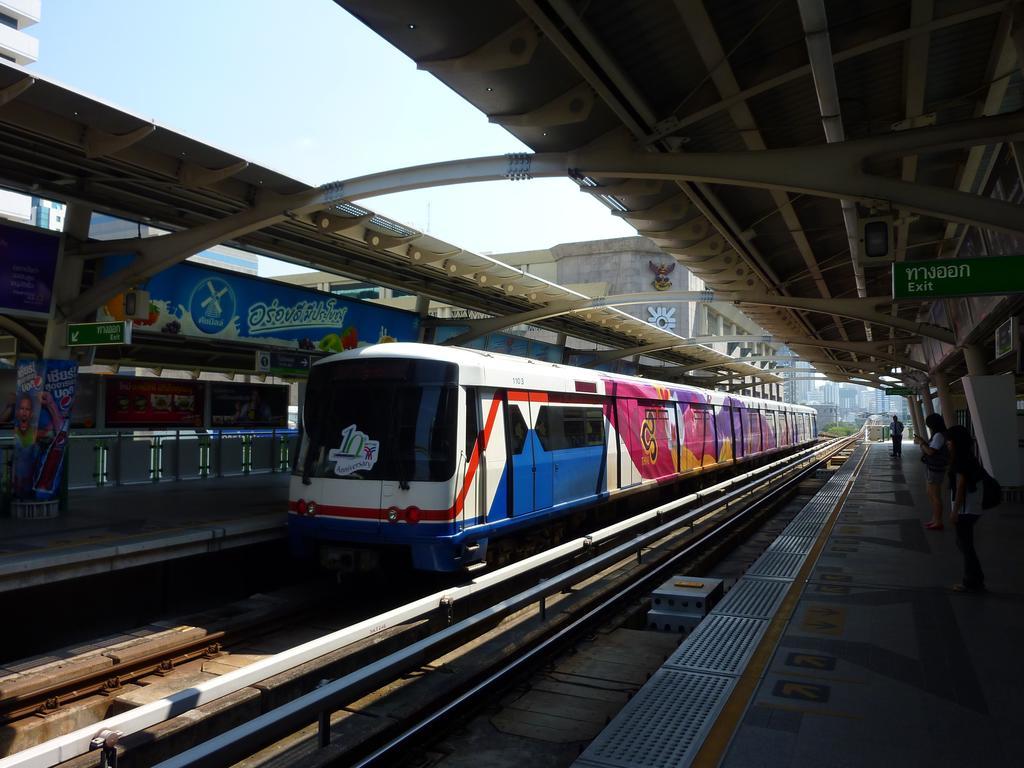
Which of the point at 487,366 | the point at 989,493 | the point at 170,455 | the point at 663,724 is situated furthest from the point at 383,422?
the point at 170,455

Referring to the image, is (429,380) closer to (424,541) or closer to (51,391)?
(424,541)

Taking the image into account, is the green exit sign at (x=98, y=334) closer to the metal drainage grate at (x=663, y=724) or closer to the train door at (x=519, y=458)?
the train door at (x=519, y=458)

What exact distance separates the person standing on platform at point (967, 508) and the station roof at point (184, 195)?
890cm

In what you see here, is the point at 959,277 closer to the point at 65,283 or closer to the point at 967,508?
the point at 967,508

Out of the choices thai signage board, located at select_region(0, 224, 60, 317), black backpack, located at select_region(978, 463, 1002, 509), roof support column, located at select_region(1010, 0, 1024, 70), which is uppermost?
roof support column, located at select_region(1010, 0, 1024, 70)

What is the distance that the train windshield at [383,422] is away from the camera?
873cm

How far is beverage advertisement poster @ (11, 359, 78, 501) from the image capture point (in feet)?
36.8

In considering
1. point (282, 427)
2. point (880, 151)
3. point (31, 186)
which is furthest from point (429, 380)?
point (282, 427)

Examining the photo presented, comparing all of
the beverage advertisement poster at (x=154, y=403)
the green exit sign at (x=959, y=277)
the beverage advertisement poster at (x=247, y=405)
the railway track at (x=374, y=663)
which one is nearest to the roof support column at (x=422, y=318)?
the beverage advertisement poster at (x=247, y=405)

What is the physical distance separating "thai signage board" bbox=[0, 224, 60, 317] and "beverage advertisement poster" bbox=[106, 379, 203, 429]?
230 inches

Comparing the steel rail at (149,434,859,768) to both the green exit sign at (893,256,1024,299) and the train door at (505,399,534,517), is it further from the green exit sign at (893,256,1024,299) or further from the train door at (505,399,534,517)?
the green exit sign at (893,256,1024,299)

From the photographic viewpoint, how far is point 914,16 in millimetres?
6234

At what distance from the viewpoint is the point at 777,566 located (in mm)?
9406

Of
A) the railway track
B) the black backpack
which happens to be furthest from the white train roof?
the black backpack
